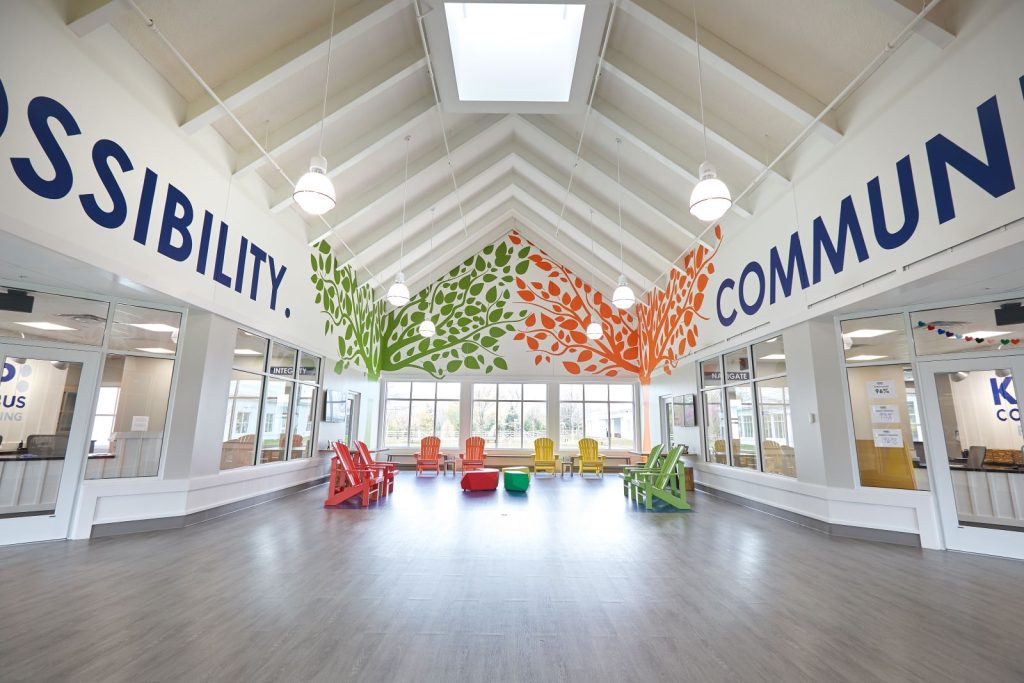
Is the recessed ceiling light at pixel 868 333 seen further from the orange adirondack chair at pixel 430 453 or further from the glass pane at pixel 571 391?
the orange adirondack chair at pixel 430 453

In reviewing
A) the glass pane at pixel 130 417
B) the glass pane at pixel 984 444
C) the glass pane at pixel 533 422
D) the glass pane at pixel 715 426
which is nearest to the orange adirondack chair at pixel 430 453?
the glass pane at pixel 533 422

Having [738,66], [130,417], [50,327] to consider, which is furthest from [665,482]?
[50,327]

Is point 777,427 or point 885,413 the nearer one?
point 885,413

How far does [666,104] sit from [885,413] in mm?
4472

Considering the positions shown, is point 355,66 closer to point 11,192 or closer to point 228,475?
point 11,192

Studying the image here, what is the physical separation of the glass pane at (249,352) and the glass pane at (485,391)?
6.73 meters

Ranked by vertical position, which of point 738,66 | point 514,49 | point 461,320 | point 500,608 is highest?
point 514,49

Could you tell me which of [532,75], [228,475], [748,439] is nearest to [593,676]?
[228,475]

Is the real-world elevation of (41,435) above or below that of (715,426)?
below

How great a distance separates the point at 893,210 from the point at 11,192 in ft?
23.9

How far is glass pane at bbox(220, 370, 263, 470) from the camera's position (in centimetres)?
617

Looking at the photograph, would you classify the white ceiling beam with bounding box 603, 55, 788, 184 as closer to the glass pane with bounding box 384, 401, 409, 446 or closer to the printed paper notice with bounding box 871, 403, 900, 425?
the printed paper notice with bounding box 871, 403, 900, 425

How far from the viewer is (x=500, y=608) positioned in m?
3.06

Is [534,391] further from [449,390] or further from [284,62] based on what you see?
[284,62]
